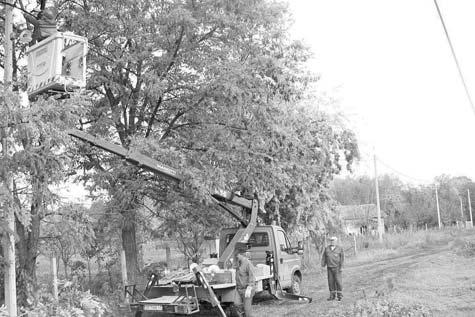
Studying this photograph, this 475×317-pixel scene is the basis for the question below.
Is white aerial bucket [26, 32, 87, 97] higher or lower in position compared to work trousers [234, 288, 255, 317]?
higher

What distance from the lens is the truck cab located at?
13984 mm

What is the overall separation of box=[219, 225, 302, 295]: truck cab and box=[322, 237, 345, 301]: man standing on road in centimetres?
99

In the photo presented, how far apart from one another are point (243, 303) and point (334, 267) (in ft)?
11.4

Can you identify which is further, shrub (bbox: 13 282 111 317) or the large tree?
the large tree

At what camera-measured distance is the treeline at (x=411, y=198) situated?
72.2 m

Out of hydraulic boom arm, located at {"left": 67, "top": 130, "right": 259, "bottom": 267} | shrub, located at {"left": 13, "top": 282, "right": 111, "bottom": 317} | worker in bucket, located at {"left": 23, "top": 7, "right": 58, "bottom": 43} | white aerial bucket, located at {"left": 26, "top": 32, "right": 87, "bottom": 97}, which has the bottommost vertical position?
shrub, located at {"left": 13, "top": 282, "right": 111, "bottom": 317}

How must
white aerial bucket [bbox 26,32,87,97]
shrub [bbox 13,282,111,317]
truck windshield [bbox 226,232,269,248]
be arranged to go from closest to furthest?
white aerial bucket [bbox 26,32,87,97]
shrub [bbox 13,282,111,317]
truck windshield [bbox 226,232,269,248]

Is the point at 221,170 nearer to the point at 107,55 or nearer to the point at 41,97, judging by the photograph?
the point at 107,55

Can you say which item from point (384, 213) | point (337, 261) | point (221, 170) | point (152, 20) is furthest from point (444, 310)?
point (384, 213)

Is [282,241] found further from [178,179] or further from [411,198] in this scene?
[411,198]

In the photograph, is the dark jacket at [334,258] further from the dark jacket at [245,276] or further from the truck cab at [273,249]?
the dark jacket at [245,276]

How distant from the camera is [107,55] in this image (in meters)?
13.4

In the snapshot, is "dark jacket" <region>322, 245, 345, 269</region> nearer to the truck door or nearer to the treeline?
the truck door

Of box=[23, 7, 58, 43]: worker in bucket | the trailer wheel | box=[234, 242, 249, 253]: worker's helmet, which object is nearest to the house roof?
the trailer wheel
